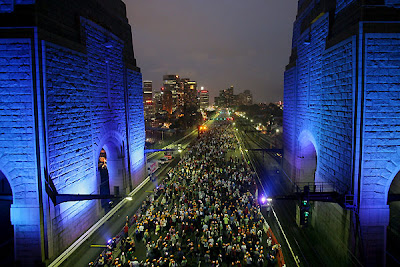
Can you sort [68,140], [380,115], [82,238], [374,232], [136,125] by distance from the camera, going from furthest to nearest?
[136,125]
[82,238]
[68,140]
[374,232]
[380,115]

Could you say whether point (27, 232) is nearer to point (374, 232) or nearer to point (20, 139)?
point (20, 139)

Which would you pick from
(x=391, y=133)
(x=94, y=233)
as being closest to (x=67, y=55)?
(x=94, y=233)

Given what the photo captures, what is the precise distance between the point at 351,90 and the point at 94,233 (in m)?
17.7

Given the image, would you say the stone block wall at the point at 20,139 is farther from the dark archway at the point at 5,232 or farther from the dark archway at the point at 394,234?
the dark archway at the point at 394,234

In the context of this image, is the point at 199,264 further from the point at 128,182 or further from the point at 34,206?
the point at 128,182

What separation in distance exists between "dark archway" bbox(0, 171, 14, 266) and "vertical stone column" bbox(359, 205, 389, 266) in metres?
18.1

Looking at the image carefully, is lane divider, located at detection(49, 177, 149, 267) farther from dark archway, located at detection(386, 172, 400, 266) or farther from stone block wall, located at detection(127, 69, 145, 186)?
dark archway, located at detection(386, 172, 400, 266)

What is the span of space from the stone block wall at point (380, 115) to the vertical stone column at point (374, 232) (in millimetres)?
390

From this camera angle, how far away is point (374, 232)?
12750mm

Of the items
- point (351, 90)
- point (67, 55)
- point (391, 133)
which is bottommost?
point (391, 133)

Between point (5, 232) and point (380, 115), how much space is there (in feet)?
76.5

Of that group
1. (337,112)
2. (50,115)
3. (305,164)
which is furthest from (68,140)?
(305,164)

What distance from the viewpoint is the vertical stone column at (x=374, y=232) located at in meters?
12.6

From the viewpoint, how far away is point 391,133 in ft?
40.4
